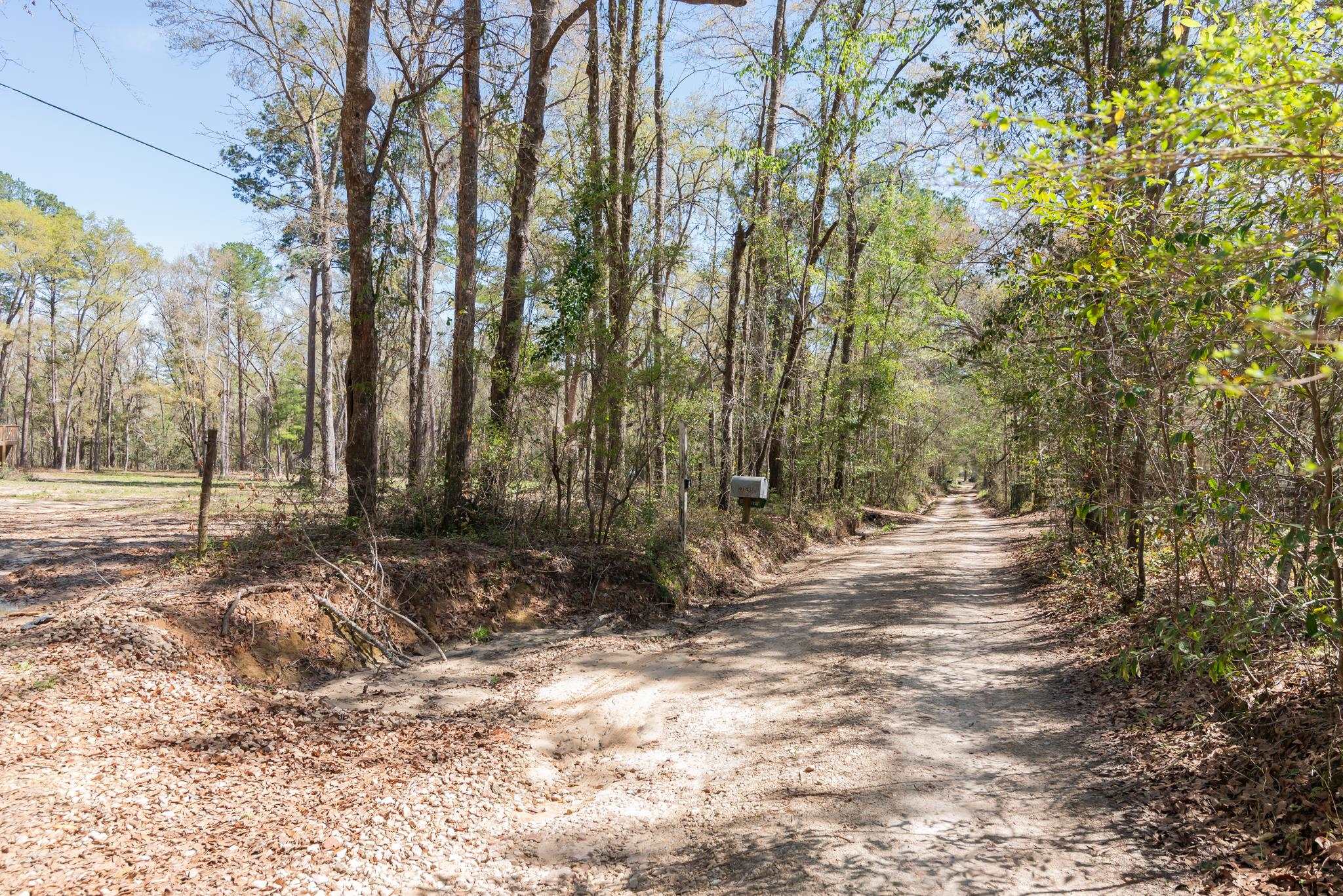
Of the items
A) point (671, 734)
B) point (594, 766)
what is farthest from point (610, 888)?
point (671, 734)

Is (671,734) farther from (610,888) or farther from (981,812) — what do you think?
(981,812)

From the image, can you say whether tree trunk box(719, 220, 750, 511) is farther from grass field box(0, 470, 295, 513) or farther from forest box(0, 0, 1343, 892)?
grass field box(0, 470, 295, 513)

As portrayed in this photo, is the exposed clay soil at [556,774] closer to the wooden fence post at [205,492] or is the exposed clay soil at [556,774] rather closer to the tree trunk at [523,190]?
the wooden fence post at [205,492]

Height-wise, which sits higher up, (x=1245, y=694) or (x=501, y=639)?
(x=1245, y=694)

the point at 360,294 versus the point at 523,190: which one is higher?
the point at 523,190

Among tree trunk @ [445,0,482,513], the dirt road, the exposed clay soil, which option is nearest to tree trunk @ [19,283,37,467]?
tree trunk @ [445,0,482,513]

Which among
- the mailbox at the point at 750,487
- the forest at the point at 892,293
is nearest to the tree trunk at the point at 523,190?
the forest at the point at 892,293

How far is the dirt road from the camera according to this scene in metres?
3.65

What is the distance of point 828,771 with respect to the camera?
4707 millimetres

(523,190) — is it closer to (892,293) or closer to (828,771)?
(828,771)

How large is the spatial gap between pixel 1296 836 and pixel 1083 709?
86.8 inches

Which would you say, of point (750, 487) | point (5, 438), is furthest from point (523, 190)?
point (5, 438)

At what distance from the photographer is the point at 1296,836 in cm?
347

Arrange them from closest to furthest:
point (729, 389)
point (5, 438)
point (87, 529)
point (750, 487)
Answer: point (87, 529), point (750, 487), point (729, 389), point (5, 438)
